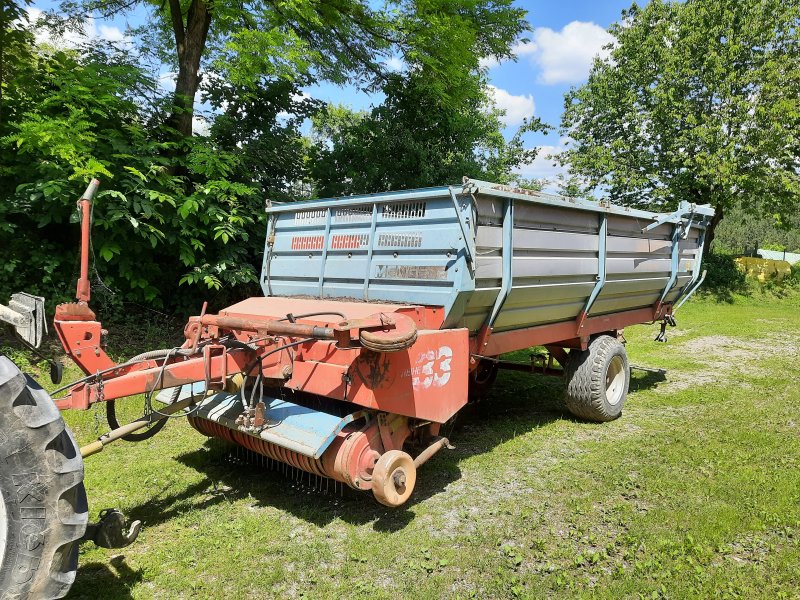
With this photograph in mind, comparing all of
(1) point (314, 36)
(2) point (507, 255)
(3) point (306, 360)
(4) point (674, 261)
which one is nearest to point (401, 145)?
(1) point (314, 36)

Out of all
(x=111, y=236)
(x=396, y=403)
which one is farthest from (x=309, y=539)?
(x=111, y=236)

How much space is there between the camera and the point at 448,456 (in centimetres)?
480

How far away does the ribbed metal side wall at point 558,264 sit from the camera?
4.11 m

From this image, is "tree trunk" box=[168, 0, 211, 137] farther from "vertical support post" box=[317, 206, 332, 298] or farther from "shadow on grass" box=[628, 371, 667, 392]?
"shadow on grass" box=[628, 371, 667, 392]

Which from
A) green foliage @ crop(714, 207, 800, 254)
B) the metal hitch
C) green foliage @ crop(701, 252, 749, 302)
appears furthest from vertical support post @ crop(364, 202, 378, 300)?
green foliage @ crop(714, 207, 800, 254)

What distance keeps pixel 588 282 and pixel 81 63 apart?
710cm

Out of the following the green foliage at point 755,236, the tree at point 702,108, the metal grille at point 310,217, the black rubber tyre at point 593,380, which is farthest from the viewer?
the green foliage at point 755,236

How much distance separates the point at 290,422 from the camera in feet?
11.8

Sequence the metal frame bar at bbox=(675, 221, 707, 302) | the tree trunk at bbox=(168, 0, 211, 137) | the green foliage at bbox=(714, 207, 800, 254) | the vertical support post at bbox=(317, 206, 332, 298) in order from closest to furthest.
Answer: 1. the vertical support post at bbox=(317, 206, 332, 298)
2. the metal frame bar at bbox=(675, 221, 707, 302)
3. the tree trunk at bbox=(168, 0, 211, 137)
4. the green foliage at bbox=(714, 207, 800, 254)

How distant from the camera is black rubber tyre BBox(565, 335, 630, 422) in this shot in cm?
559

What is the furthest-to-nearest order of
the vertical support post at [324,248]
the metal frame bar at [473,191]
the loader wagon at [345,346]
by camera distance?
the vertical support post at [324,248], the metal frame bar at [473,191], the loader wagon at [345,346]

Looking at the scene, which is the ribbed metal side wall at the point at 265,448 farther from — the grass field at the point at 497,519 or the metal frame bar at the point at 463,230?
the metal frame bar at the point at 463,230

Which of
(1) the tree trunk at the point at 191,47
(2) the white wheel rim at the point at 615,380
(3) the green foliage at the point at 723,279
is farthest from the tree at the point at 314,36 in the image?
(3) the green foliage at the point at 723,279

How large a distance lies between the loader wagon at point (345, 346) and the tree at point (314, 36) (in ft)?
9.11
